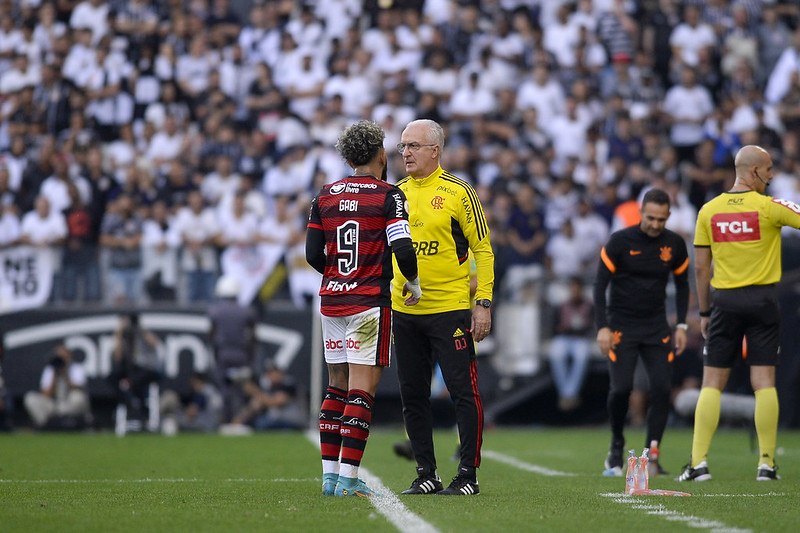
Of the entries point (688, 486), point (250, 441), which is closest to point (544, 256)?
point (250, 441)

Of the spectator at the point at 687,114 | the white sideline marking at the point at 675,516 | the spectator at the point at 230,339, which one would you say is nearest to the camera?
the white sideline marking at the point at 675,516

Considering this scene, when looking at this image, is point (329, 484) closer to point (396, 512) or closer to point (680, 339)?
point (396, 512)

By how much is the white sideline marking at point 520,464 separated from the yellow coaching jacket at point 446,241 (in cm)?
257

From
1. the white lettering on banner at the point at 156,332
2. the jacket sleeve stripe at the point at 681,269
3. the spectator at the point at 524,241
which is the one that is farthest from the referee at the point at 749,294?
the white lettering on banner at the point at 156,332

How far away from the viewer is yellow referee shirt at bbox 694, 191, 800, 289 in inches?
330

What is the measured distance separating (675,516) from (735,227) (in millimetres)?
3075

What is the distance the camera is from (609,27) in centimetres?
2012

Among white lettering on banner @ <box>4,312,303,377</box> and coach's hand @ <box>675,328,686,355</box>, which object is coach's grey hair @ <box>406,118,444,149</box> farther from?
white lettering on banner @ <box>4,312,303,377</box>

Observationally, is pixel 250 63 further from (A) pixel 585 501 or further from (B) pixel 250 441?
(A) pixel 585 501

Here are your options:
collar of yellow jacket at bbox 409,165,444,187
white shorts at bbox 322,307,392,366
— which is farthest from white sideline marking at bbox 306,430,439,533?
collar of yellow jacket at bbox 409,165,444,187

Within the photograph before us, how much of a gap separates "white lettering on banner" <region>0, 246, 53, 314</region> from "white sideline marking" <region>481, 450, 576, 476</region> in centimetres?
743

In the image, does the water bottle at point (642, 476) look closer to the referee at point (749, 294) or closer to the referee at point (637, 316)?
the referee at point (749, 294)

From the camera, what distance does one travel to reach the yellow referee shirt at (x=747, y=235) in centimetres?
838

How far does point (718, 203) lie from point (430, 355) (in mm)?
2595
